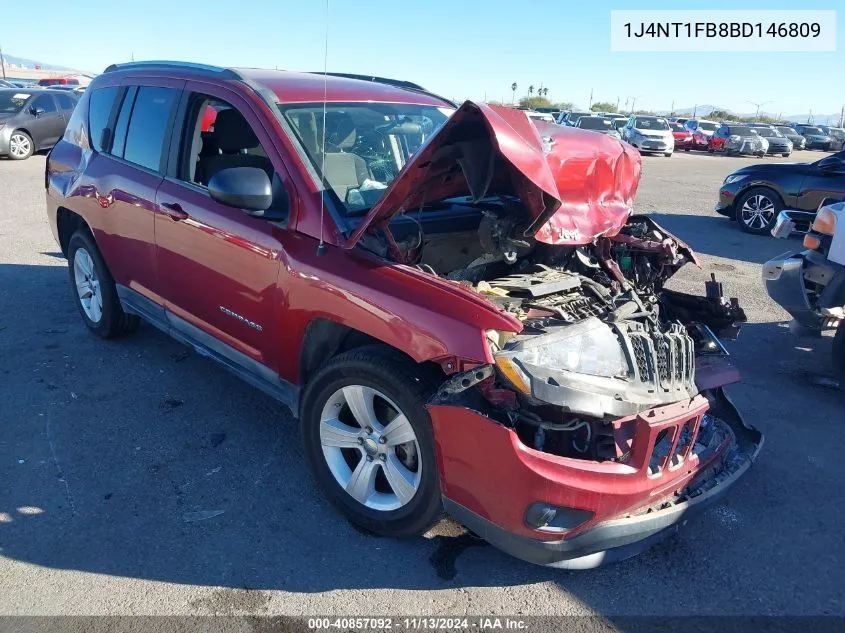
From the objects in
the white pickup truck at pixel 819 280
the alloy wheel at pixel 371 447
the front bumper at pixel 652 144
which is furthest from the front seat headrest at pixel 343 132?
the front bumper at pixel 652 144

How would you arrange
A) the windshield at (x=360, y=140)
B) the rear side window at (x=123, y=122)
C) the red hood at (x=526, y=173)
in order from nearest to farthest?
the red hood at (x=526, y=173), the windshield at (x=360, y=140), the rear side window at (x=123, y=122)

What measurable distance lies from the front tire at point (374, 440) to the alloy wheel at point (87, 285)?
274 centimetres

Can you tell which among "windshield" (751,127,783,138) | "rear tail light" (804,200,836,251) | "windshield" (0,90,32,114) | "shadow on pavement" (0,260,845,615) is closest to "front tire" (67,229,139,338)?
"shadow on pavement" (0,260,845,615)

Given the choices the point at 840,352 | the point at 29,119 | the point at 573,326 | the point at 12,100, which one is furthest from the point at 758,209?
the point at 12,100

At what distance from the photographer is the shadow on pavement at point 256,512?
276 cm

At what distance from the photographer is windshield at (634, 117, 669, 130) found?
96.7ft

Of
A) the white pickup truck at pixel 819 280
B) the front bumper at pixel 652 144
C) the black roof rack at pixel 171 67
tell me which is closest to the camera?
the black roof rack at pixel 171 67

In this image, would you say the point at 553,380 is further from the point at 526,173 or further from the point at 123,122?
the point at 123,122

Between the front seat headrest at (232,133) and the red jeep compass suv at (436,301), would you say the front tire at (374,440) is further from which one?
the front seat headrest at (232,133)

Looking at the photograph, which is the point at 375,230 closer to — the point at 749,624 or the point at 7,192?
the point at 749,624

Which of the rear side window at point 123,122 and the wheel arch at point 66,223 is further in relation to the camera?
the wheel arch at point 66,223

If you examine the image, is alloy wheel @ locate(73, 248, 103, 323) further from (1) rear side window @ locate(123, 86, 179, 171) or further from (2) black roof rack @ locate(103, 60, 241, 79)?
(2) black roof rack @ locate(103, 60, 241, 79)

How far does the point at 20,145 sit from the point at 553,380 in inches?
664

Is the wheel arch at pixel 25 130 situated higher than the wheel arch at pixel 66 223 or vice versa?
the wheel arch at pixel 25 130
